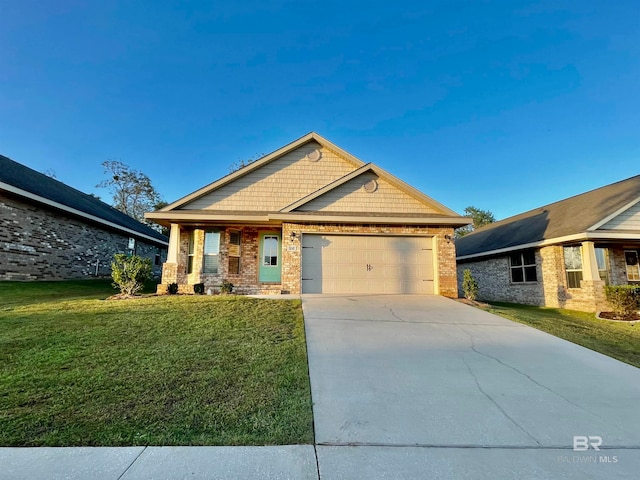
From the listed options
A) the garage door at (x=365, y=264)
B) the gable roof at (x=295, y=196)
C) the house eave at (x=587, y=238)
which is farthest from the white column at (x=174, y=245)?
the house eave at (x=587, y=238)

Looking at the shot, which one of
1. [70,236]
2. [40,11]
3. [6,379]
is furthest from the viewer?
[70,236]

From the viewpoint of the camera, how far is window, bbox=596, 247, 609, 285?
12.6 metres

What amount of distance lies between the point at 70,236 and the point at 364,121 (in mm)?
15212

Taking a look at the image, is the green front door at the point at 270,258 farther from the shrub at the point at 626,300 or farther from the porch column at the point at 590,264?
the shrub at the point at 626,300

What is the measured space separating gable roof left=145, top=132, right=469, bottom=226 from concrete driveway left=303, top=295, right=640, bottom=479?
5097 millimetres

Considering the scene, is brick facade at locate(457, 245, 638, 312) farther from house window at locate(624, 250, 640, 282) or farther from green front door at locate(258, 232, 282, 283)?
green front door at locate(258, 232, 282, 283)

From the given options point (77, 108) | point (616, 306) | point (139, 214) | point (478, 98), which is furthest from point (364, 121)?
point (139, 214)

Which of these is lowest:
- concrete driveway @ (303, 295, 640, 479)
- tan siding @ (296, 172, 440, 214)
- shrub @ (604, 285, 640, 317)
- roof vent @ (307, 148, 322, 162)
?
concrete driveway @ (303, 295, 640, 479)

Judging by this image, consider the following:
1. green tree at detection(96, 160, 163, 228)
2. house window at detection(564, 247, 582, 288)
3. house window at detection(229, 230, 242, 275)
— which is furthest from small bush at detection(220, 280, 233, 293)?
green tree at detection(96, 160, 163, 228)

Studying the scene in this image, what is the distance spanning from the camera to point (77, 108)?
16438 mm

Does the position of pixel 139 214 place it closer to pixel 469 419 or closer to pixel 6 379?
pixel 6 379

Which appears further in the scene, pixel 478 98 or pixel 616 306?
pixel 478 98

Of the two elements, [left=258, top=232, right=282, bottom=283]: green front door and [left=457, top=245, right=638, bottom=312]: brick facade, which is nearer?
[left=457, top=245, right=638, bottom=312]: brick facade

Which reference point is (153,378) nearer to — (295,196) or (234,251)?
(234,251)
